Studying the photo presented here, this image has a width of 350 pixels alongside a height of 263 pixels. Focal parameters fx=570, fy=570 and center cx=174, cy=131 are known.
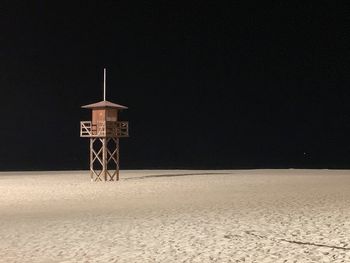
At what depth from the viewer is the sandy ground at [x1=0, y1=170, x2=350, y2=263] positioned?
1309 cm

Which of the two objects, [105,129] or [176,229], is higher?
[105,129]

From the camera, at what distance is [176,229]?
16.9 m

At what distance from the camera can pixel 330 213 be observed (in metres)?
20.5

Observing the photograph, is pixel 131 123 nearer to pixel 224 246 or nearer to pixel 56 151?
pixel 56 151

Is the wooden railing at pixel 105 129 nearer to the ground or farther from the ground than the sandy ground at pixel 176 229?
farther from the ground

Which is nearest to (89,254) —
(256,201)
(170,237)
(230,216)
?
(170,237)

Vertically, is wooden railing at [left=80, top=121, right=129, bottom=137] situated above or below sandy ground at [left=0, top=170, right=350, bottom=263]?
above

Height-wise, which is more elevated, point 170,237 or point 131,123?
point 131,123

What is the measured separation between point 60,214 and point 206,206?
19.8 feet

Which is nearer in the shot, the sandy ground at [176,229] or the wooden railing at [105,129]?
the sandy ground at [176,229]

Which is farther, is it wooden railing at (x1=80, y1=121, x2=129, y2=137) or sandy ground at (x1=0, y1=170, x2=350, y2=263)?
wooden railing at (x1=80, y1=121, x2=129, y2=137)

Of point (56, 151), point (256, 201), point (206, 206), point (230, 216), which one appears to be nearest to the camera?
point (230, 216)

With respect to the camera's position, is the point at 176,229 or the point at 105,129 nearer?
the point at 176,229

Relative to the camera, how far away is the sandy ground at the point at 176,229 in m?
13.1
